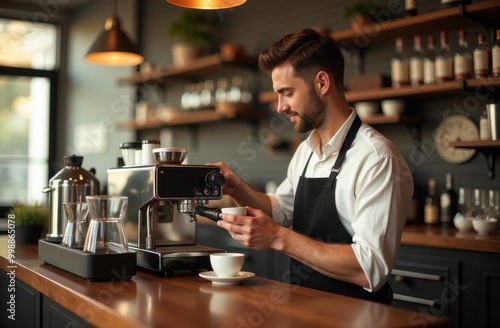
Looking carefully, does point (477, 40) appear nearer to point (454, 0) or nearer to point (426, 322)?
point (454, 0)

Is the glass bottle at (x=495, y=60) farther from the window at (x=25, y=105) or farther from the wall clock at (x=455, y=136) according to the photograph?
the window at (x=25, y=105)

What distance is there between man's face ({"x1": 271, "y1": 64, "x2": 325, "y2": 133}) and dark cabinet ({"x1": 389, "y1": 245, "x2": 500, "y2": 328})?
4.31 ft

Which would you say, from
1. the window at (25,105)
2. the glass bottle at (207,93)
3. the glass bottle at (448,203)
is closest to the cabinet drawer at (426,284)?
the glass bottle at (448,203)

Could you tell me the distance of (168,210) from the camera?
2.24 m

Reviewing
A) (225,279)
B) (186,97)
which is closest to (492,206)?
(225,279)

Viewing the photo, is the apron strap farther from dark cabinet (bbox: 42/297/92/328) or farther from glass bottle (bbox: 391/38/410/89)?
glass bottle (bbox: 391/38/410/89)

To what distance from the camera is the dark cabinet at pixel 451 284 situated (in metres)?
3.01

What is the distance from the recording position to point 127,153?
2.52 metres

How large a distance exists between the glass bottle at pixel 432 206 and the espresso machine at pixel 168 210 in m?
2.06

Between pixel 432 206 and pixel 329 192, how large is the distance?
73.4 inches

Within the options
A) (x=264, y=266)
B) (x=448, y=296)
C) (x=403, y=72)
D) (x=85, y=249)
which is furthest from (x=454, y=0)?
(x=85, y=249)

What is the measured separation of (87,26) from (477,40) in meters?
5.44

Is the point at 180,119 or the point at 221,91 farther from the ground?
the point at 221,91

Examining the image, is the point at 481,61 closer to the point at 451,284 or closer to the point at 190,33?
the point at 451,284
